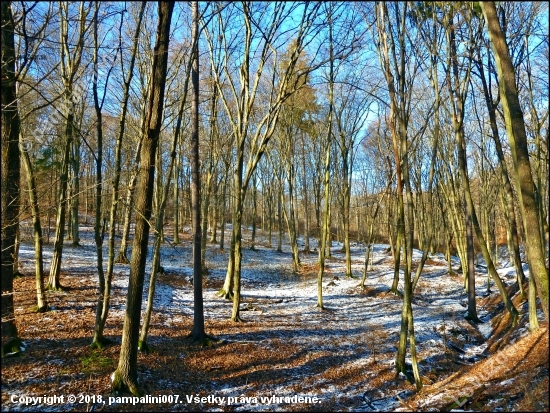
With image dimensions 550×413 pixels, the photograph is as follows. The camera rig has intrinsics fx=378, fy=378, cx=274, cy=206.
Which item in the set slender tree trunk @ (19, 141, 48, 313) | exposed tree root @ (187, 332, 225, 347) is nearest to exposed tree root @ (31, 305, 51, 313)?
slender tree trunk @ (19, 141, 48, 313)

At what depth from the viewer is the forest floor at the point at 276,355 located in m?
6.34

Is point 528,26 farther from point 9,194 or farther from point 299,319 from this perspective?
point 9,194

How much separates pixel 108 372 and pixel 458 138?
36.8ft

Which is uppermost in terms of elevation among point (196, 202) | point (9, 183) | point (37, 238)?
point (9, 183)

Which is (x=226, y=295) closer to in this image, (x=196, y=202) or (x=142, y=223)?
(x=196, y=202)

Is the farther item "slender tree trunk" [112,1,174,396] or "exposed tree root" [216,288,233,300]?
"exposed tree root" [216,288,233,300]

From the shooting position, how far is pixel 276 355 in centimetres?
933

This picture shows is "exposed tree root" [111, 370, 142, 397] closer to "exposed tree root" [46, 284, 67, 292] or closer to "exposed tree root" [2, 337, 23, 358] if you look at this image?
"exposed tree root" [2, 337, 23, 358]

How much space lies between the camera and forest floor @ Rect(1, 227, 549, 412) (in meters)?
6.34

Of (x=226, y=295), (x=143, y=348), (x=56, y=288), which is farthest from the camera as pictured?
(x=226, y=295)

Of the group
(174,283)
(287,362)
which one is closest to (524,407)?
(287,362)

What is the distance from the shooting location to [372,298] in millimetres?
16500

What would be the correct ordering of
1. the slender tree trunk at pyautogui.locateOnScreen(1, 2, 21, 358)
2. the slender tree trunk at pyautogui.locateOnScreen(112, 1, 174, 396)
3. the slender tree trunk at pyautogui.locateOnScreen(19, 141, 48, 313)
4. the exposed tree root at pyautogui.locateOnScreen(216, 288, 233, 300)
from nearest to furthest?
1. the slender tree trunk at pyautogui.locateOnScreen(112, 1, 174, 396)
2. the slender tree trunk at pyautogui.locateOnScreen(1, 2, 21, 358)
3. the slender tree trunk at pyautogui.locateOnScreen(19, 141, 48, 313)
4. the exposed tree root at pyautogui.locateOnScreen(216, 288, 233, 300)

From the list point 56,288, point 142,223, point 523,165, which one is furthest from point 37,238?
point 523,165
